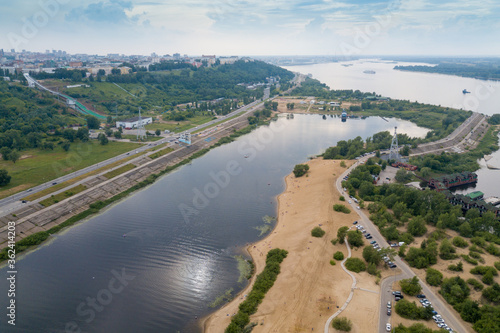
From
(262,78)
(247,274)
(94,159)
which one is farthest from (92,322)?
(262,78)

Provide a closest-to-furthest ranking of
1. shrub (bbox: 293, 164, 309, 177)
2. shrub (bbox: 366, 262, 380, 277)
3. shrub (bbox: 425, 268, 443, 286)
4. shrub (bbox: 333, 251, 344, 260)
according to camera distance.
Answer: shrub (bbox: 425, 268, 443, 286), shrub (bbox: 366, 262, 380, 277), shrub (bbox: 333, 251, 344, 260), shrub (bbox: 293, 164, 309, 177)

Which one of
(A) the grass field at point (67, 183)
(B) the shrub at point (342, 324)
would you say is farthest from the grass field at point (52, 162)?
(B) the shrub at point (342, 324)

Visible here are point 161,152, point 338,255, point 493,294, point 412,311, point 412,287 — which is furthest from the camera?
point 161,152

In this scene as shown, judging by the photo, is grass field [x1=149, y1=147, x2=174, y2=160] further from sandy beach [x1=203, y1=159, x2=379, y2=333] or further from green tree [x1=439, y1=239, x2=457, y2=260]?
green tree [x1=439, y1=239, x2=457, y2=260]

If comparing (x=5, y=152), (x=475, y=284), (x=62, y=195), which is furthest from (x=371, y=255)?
(x=5, y=152)

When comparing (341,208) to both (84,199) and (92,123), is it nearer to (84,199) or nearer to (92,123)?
(84,199)

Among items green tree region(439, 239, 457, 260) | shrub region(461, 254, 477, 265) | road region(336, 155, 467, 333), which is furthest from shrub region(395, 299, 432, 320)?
shrub region(461, 254, 477, 265)

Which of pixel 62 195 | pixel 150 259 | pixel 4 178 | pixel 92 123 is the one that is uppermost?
pixel 92 123
